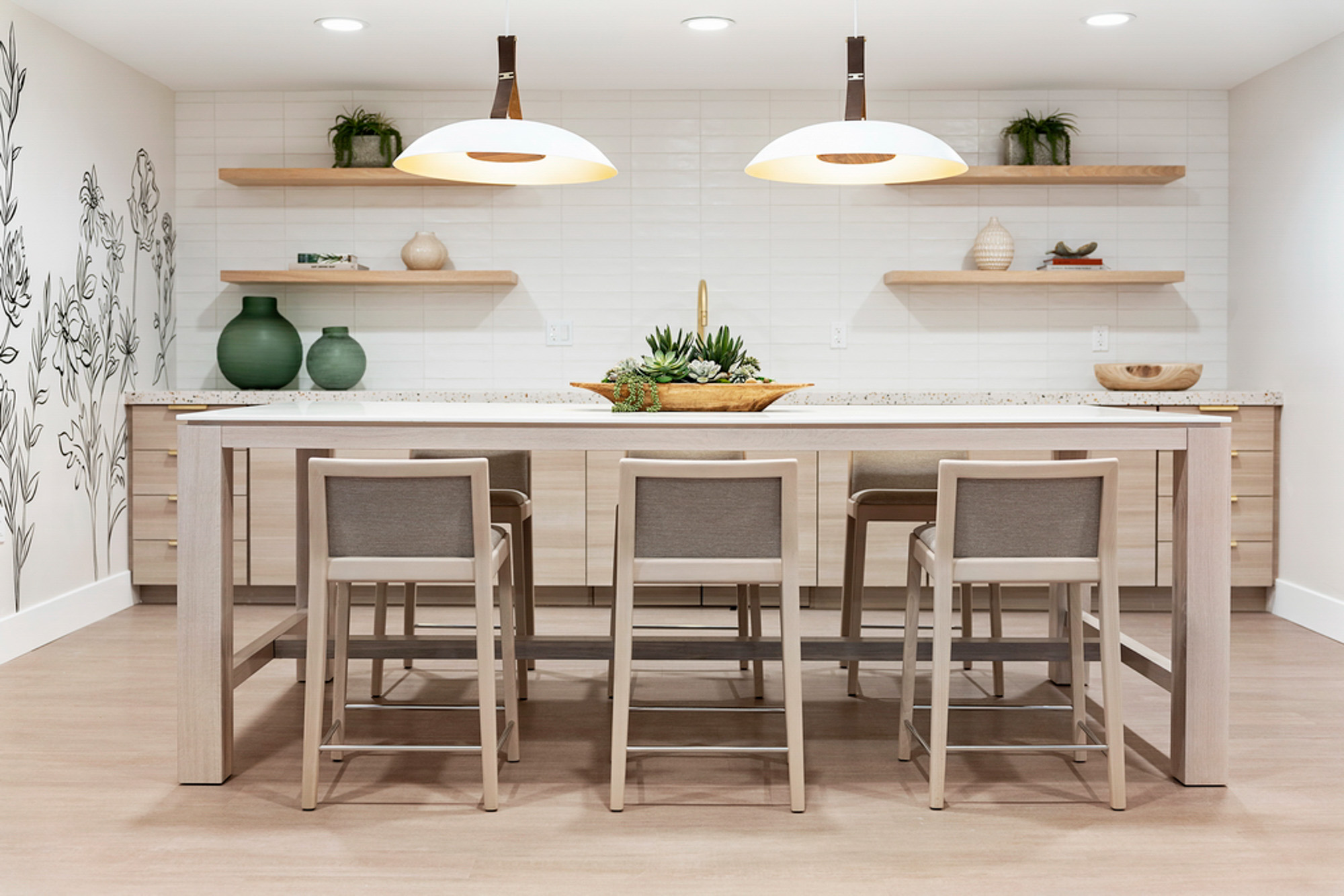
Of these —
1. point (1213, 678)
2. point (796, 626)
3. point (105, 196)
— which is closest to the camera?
point (796, 626)

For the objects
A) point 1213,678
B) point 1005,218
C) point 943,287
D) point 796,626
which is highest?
point 1005,218

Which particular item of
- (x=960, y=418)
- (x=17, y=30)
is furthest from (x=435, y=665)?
(x=17, y=30)

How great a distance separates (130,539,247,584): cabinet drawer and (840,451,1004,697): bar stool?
261 cm

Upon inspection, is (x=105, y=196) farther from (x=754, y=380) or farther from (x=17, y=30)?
(x=754, y=380)

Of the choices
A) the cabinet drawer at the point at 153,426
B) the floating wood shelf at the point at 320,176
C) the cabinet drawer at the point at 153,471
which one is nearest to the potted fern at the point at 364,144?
the floating wood shelf at the point at 320,176

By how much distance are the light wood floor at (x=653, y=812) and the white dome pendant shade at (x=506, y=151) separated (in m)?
1.51

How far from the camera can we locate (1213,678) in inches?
94.8

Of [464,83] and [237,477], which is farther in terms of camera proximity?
[464,83]

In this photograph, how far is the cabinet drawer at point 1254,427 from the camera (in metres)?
4.24

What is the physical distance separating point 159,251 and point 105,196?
1.63ft

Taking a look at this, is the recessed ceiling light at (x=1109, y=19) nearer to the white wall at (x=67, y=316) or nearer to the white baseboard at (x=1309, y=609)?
the white baseboard at (x=1309, y=609)

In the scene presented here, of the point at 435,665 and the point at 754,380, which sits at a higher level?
the point at 754,380

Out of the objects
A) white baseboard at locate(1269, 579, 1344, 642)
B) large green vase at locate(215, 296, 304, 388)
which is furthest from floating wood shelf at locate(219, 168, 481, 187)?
white baseboard at locate(1269, 579, 1344, 642)

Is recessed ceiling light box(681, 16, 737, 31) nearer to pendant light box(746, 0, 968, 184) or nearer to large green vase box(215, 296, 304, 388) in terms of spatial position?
pendant light box(746, 0, 968, 184)
